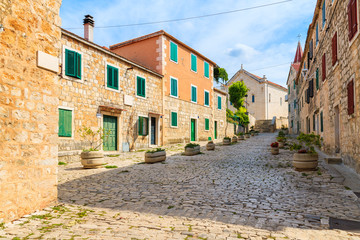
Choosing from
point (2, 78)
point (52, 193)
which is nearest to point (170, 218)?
point (52, 193)

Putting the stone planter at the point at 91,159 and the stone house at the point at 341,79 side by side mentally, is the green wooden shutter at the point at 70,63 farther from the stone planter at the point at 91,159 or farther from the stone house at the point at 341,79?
the stone house at the point at 341,79

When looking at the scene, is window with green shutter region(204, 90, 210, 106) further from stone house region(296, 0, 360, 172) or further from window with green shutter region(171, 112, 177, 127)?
stone house region(296, 0, 360, 172)

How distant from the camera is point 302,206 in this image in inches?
174

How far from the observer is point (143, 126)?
16172 millimetres

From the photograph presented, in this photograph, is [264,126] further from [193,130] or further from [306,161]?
[306,161]

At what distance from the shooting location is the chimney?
1474 centimetres

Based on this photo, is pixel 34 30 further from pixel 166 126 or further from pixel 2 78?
pixel 166 126

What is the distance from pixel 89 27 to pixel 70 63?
4590mm

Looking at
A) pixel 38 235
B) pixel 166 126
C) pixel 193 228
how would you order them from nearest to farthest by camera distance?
1. pixel 38 235
2. pixel 193 228
3. pixel 166 126

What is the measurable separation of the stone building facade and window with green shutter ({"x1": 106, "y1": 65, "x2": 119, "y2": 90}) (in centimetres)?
905

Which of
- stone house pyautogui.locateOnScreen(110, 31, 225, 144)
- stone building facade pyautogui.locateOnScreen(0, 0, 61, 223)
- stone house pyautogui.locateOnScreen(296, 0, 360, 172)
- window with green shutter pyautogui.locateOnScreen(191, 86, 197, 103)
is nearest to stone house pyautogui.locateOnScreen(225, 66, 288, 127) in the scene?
stone house pyautogui.locateOnScreen(110, 31, 225, 144)

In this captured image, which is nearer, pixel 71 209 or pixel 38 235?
pixel 38 235

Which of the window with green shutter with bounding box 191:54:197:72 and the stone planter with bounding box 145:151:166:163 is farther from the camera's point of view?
the window with green shutter with bounding box 191:54:197:72

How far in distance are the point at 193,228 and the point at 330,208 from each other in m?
2.59
